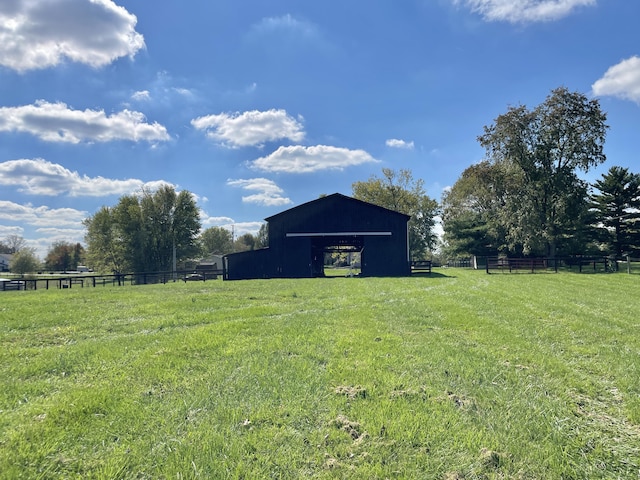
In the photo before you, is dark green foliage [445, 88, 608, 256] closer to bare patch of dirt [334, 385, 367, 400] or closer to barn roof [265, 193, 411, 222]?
barn roof [265, 193, 411, 222]

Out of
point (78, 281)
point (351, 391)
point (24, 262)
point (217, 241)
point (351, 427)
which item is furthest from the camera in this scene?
point (217, 241)

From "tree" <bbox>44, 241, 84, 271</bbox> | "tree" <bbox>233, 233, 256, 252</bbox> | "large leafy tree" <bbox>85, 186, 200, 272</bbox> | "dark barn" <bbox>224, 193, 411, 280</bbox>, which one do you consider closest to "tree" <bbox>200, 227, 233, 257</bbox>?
"tree" <bbox>233, 233, 256, 252</bbox>

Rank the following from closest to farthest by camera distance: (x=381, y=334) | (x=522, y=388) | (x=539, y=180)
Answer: (x=522, y=388) → (x=381, y=334) → (x=539, y=180)

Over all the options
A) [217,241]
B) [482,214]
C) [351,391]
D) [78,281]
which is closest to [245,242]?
[217,241]

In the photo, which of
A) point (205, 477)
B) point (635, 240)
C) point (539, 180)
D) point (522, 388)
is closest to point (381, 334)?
point (522, 388)

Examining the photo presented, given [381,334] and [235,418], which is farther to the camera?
[381,334]

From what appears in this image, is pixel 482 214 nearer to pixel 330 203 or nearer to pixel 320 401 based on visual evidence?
pixel 330 203

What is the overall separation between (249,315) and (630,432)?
7.20 metres

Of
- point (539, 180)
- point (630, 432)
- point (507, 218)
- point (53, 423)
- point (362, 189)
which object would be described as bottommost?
point (630, 432)

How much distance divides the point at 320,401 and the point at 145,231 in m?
57.7

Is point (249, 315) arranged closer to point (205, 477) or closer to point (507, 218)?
point (205, 477)

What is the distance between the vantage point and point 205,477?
2.54 meters

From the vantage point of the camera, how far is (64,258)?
9194 centimetres

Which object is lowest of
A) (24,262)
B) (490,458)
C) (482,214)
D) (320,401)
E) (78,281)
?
(490,458)
